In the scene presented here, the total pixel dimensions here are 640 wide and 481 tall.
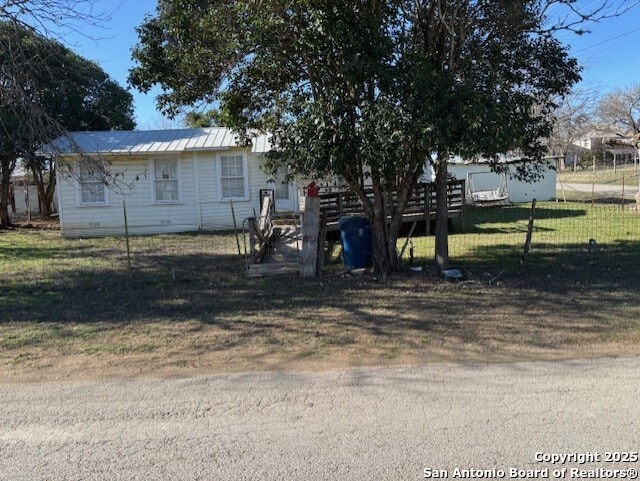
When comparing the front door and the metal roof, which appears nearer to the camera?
the metal roof

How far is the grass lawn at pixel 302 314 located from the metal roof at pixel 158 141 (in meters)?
6.25

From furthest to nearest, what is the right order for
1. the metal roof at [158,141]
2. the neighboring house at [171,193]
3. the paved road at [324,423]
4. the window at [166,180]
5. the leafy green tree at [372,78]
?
the window at [166,180]
the neighboring house at [171,193]
the metal roof at [158,141]
the leafy green tree at [372,78]
the paved road at [324,423]

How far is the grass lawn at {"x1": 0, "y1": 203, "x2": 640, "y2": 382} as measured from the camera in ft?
16.8

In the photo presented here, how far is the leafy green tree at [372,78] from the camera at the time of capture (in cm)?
686

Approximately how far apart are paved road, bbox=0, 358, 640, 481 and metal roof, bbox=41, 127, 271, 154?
42.2ft

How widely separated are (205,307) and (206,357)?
2182 mm

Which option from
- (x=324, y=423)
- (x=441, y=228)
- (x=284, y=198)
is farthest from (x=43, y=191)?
(x=324, y=423)

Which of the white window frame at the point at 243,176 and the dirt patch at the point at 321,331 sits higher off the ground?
the white window frame at the point at 243,176

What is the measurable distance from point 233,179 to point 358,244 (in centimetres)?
925

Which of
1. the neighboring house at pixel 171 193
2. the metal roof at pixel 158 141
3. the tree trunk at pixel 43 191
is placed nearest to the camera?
the metal roof at pixel 158 141

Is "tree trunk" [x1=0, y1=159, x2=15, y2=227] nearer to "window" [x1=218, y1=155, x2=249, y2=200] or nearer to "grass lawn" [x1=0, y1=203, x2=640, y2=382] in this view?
"window" [x1=218, y1=155, x2=249, y2=200]

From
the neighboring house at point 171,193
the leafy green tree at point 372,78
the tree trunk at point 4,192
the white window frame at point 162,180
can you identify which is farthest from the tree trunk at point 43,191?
the leafy green tree at point 372,78

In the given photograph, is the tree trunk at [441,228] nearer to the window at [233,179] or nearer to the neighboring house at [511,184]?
the window at [233,179]

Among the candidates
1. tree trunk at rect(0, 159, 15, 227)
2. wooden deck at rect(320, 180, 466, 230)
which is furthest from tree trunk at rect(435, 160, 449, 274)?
tree trunk at rect(0, 159, 15, 227)
